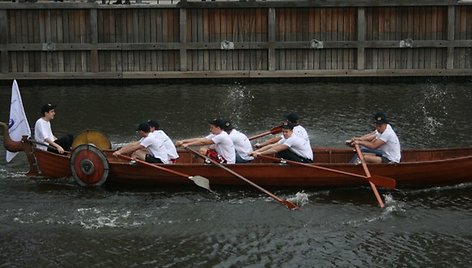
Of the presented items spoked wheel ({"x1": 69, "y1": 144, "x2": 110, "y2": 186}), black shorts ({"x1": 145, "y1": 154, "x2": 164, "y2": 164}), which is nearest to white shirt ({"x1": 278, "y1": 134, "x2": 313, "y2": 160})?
black shorts ({"x1": 145, "y1": 154, "x2": 164, "y2": 164})

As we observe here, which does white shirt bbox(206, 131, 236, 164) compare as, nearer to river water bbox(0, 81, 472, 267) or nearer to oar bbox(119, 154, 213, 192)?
river water bbox(0, 81, 472, 267)

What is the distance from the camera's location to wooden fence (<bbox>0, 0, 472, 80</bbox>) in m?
41.2

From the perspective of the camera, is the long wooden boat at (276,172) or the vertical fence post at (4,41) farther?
the vertical fence post at (4,41)

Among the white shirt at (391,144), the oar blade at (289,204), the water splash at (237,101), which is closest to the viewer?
the oar blade at (289,204)

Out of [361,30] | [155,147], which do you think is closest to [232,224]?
[155,147]

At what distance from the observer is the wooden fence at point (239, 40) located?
135ft

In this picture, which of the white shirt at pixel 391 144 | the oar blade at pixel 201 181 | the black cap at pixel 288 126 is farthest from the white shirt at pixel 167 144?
the white shirt at pixel 391 144

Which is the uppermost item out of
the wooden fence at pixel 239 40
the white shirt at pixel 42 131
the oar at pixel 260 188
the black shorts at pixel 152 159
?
the wooden fence at pixel 239 40

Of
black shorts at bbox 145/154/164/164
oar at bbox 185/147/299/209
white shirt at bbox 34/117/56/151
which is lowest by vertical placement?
oar at bbox 185/147/299/209

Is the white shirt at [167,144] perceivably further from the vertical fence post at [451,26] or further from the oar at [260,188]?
the vertical fence post at [451,26]

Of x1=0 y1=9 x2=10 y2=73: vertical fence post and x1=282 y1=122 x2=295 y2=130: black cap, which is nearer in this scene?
x1=282 y1=122 x2=295 y2=130: black cap

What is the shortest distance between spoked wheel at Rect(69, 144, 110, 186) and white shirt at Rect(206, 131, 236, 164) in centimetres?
305

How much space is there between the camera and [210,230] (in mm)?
19875

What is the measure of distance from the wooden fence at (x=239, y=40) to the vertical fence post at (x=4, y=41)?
0.05 m
